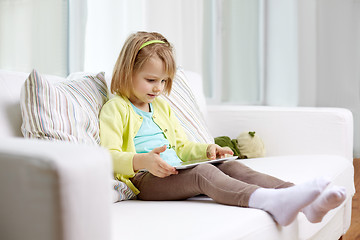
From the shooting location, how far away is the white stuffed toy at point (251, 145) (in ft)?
6.33

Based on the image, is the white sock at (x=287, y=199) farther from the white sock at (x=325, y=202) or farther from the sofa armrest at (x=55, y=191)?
the sofa armrest at (x=55, y=191)

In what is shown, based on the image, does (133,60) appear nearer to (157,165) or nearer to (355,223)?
(157,165)

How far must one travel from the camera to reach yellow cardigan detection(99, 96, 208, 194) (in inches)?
48.5

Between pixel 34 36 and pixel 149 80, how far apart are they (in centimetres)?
106

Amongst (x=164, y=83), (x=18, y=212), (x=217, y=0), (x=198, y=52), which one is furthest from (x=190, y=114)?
(x=217, y=0)

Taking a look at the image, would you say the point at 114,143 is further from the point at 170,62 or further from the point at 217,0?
the point at 217,0

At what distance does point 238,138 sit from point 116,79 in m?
0.77

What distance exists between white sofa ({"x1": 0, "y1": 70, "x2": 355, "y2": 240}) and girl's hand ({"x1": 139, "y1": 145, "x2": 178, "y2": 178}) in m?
0.08

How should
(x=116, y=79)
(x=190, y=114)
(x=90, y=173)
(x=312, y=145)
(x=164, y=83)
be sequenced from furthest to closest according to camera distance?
(x=312, y=145) → (x=190, y=114) → (x=164, y=83) → (x=116, y=79) → (x=90, y=173)

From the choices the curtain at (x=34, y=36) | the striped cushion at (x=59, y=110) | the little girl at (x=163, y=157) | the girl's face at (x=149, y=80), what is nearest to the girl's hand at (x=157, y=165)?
the little girl at (x=163, y=157)

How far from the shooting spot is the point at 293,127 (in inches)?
77.2

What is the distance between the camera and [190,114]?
1.75 meters

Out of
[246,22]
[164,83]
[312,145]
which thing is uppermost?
[246,22]

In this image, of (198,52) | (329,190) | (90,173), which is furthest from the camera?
(198,52)
